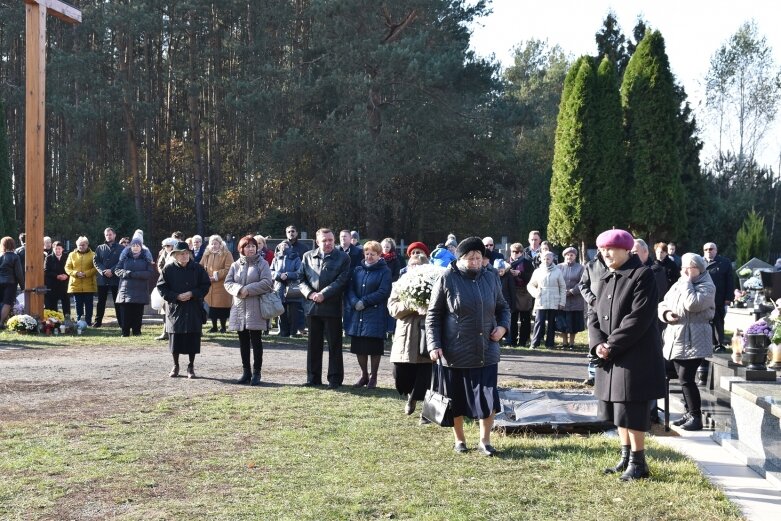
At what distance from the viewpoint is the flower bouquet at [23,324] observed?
16859 millimetres

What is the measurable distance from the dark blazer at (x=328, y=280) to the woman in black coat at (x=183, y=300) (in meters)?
1.55

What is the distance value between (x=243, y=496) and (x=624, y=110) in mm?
25513

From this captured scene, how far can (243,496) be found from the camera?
6.45 m

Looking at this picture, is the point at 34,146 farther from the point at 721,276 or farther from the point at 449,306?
the point at 721,276

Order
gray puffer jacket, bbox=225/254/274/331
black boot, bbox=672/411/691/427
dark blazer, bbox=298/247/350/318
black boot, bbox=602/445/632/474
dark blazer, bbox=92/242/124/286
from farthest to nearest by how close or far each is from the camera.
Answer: dark blazer, bbox=92/242/124/286
gray puffer jacket, bbox=225/254/274/331
dark blazer, bbox=298/247/350/318
black boot, bbox=672/411/691/427
black boot, bbox=602/445/632/474

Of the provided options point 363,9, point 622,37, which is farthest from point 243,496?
point 622,37

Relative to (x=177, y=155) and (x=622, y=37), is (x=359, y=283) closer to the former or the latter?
(x=177, y=155)

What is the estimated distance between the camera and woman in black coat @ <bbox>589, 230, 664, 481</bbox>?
6.78 metres

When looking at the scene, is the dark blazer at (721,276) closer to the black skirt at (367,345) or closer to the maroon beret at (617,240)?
the black skirt at (367,345)

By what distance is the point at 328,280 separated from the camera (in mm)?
11258

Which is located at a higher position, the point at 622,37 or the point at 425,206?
the point at 622,37

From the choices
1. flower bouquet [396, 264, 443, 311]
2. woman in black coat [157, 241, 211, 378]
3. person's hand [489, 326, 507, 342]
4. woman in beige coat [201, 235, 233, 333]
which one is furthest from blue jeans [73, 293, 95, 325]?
person's hand [489, 326, 507, 342]

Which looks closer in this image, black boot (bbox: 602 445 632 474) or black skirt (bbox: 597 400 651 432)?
black skirt (bbox: 597 400 651 432)

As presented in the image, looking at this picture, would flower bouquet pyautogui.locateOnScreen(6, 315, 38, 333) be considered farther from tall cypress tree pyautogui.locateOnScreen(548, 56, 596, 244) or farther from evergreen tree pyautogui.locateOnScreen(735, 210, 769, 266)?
evergreen tree pyautogui.locateOnScreen(735, 210, 769, 266)
